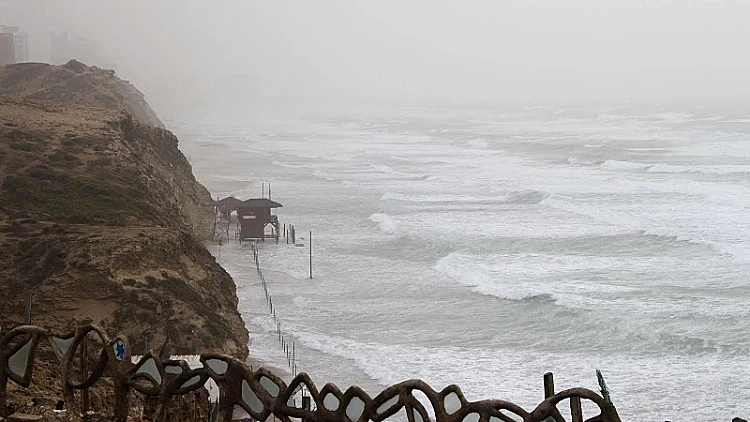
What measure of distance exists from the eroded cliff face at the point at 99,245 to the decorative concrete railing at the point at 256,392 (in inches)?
382

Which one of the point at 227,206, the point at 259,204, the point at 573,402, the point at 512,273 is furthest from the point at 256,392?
the point at 227,206

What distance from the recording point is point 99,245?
23.2 m

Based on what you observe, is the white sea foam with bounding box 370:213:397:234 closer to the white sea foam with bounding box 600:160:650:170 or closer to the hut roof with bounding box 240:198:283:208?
the hut roof with bounding box 240:198:283:208

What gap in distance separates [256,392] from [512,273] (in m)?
25.3

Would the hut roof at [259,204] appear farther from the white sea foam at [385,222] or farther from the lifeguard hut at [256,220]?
the white sea foam at [385,222]

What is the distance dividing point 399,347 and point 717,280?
13150 mm

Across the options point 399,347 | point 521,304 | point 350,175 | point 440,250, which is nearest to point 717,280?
point 521,304

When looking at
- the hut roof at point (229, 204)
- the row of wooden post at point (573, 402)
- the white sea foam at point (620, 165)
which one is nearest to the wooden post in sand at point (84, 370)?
the row of wooden post at point (573, 402)

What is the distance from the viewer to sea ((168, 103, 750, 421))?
76.7ft

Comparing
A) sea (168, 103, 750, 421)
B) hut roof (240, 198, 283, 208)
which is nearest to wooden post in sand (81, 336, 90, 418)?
sea (168, 103, 750, 421)

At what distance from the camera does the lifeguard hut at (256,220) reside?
137ft

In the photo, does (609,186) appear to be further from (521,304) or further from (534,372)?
(534,372)

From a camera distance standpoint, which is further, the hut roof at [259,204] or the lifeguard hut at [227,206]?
the lifeguard hut at [227,206]

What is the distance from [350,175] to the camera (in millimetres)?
68500
